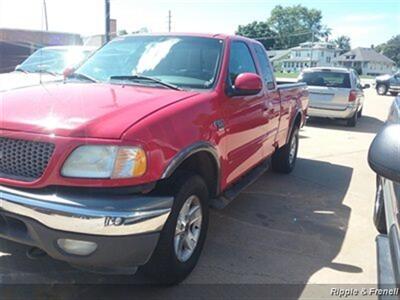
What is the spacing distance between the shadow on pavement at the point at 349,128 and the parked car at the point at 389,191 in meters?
10.2

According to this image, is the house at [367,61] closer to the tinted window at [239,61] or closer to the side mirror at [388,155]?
the tinted window at [239,61]

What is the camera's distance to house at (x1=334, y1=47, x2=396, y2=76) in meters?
95.1

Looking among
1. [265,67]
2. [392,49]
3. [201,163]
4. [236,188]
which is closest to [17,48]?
[265,67]

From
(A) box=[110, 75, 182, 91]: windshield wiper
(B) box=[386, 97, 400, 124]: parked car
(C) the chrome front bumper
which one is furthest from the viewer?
(A) box=[110, 75, 182, 91]: windshield wiper

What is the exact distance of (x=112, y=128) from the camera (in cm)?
277

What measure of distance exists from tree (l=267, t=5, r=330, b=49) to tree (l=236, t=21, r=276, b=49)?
4031 millimetres

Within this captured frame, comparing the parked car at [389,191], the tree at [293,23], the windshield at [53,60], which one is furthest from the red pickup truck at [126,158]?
the tree at [293,23]

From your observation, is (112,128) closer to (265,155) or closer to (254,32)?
(265,155)

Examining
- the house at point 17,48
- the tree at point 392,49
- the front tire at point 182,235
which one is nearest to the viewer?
the front tire at point 182,235

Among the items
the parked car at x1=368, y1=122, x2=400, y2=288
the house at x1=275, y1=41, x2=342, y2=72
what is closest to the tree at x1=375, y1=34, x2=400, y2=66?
the house at x1=275, y1=41, x2=342, y2=72

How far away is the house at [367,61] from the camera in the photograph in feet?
312

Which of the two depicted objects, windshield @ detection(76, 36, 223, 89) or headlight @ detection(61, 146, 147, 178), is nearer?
headlight @ detection(61, 146, 147, 178)

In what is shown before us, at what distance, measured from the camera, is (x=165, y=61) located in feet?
13.7

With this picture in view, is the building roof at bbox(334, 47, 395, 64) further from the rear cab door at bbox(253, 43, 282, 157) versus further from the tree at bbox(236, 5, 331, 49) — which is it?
the rear cab door at bbox(253, 43, 282, 157)
